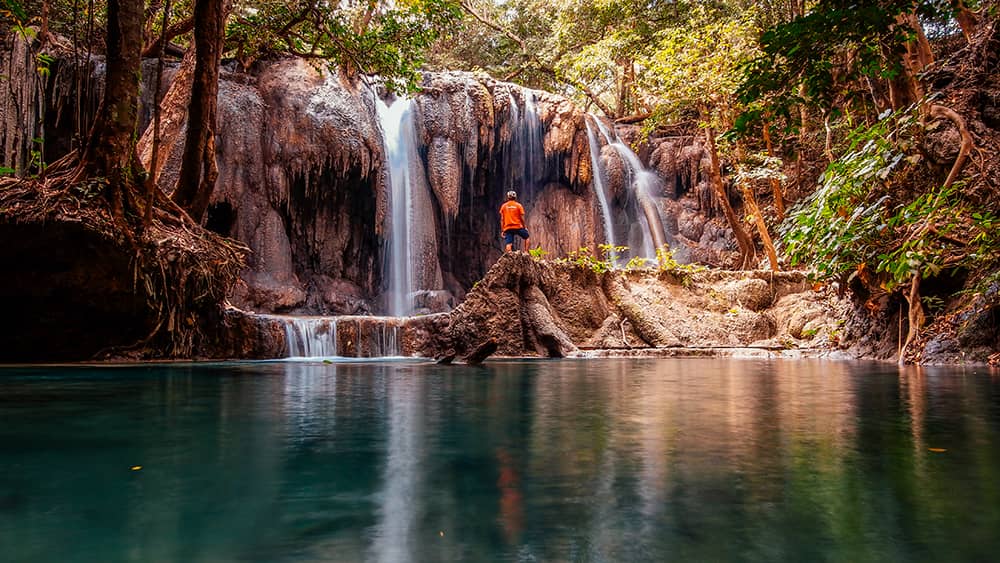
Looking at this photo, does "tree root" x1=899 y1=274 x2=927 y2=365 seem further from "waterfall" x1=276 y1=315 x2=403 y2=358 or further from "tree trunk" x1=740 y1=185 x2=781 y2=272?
"tree trunk" x1=740 y1=185 x2=781 y2=272

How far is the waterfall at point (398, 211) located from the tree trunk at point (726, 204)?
719 cm

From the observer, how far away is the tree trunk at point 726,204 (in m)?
14.8

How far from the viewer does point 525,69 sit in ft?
70.7

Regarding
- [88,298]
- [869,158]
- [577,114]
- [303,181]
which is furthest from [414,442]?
[577,114]

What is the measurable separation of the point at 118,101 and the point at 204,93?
0.84 m

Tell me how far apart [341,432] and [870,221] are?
14.2ft

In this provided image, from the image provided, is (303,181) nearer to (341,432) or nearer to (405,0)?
(405,0)

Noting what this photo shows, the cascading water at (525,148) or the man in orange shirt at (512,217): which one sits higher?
the cascading water at (525,148)

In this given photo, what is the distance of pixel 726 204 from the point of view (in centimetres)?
1488

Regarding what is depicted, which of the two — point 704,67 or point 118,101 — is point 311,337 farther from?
point 704,67

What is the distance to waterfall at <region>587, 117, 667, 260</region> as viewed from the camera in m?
18.2

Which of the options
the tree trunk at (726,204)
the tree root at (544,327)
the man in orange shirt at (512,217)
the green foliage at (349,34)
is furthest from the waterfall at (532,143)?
the tree root at (544,327)

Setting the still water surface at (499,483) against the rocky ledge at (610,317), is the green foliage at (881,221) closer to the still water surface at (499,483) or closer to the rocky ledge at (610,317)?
the still water surface at (499,483)

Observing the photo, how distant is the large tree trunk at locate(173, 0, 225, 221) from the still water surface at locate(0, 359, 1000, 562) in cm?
471
